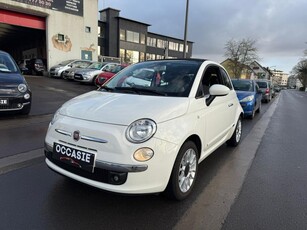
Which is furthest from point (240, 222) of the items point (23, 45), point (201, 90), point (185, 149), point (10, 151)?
point (23, 45)

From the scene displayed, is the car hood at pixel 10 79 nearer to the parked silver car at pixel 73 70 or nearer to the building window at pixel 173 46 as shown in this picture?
the parked silver car at pixel 73 70

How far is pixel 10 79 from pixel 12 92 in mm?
370

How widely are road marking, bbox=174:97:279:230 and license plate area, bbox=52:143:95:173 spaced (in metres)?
1.08

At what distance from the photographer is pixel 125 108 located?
300cm

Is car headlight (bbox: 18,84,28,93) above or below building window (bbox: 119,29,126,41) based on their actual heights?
below

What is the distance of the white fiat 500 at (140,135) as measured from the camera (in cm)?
270

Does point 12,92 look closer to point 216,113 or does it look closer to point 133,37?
point 216,113

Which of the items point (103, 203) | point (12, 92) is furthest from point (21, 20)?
point (103, 203)

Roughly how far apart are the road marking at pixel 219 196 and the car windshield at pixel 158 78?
4.29 feet

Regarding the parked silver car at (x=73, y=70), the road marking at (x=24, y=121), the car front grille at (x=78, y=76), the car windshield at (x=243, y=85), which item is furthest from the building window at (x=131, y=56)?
the road marking at (x=24, y=121)

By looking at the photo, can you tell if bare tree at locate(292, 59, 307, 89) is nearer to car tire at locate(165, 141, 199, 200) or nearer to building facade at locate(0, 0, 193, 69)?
building facade at locate(0, 0, 193, 69)

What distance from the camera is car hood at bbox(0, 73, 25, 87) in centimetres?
680

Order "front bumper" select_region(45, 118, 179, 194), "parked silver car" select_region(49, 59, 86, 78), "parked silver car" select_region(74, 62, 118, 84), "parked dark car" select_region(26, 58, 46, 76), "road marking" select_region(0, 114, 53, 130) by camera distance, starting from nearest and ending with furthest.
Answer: "front bumper" select_region(45, 118, 179, 194)
"road marking" select_region(0, 114, 53, 130)
"parked silver car" select_region(74, 62, 118, 84)
"parked silver car" select_region(49, 59, 86, 78)
"parked dark car" select_region(26, 58, 46, 76)

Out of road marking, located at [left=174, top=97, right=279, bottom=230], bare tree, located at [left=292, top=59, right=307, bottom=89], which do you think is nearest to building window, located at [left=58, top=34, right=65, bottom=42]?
road marking, located at [left=174, top=97, right=279, bottom=230]
